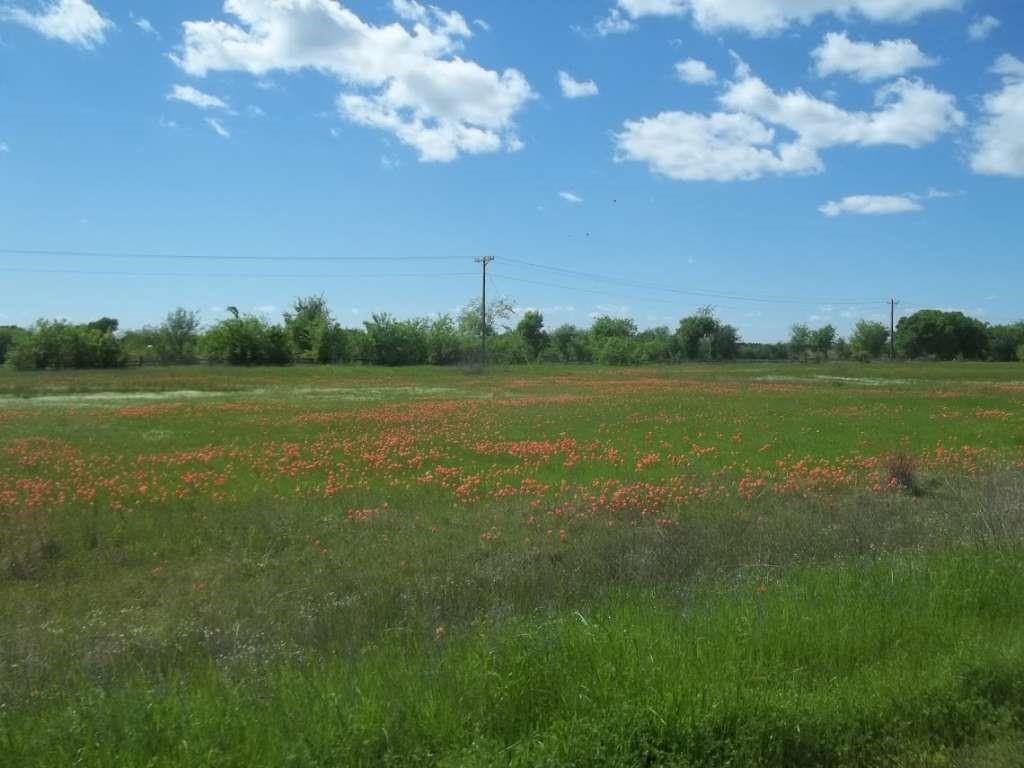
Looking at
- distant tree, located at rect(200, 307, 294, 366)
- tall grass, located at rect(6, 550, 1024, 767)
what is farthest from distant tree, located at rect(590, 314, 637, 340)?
tall grass, located at rect(6, 550, 1024, 767)

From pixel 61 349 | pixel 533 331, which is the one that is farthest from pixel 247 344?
pixel 533 331

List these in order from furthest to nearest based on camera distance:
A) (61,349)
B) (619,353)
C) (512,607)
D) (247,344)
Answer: (619,353) → (247,344) → (61,349) → (512,607)

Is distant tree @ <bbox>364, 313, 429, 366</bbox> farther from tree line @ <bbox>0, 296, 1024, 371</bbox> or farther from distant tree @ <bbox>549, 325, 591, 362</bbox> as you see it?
distant tree @ <bbox>549, 325, 591, 362</bbox>

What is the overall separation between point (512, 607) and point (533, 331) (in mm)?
141256

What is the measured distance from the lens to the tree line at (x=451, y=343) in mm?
87312

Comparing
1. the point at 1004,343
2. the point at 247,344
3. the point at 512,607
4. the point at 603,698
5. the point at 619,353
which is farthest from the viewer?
the point at 1004,343

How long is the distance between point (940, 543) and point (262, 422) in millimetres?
20409

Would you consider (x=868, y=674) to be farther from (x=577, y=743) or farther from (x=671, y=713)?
(x=577, y=743)

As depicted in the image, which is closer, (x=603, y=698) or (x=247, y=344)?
(x=603, y=698)

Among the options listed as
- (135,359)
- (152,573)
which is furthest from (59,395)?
(135,359)

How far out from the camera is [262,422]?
24156 millimetres

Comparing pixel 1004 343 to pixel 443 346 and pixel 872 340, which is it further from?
pixel 443 346

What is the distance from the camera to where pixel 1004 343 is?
142 metres

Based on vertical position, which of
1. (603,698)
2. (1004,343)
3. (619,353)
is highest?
(1004,343)
